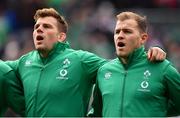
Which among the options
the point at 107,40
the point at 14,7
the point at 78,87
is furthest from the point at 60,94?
the point at 14,7

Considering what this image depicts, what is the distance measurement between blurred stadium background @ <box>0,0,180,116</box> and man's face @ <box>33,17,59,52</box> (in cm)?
540

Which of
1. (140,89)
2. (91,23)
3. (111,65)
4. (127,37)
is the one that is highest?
(127,37)

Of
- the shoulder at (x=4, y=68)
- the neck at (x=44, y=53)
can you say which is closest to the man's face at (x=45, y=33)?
the neck at (x=44, y=53)

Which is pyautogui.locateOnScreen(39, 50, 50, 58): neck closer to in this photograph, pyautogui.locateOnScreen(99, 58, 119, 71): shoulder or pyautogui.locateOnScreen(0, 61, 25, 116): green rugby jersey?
pyautogui.locateOnScreen(0, 61, 25, 116): green rugby jersey

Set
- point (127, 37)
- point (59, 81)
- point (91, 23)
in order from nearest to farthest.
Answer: point (127, 37), point (59, 81), point (91, 23)

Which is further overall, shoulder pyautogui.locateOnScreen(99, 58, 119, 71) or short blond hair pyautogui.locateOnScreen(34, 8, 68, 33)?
short blond hair pyautogui.locateOnScreen(34, 8, 68, 33)

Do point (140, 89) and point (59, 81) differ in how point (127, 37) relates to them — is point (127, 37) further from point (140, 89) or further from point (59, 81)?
point (59, 81)

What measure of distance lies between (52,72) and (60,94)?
0.32 metres

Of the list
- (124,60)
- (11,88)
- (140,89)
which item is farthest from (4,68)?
(140,89)

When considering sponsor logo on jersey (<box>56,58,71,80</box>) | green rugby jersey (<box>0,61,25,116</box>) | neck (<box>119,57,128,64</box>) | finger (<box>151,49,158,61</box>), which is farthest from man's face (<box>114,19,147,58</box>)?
green rugby jersey (<box>0,61,25,116</box>)

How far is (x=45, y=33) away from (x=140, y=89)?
4.42 ft

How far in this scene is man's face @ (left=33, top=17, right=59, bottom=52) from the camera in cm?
1020

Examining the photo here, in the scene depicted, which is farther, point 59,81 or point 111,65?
point 59,81

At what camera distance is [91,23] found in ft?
56.9
